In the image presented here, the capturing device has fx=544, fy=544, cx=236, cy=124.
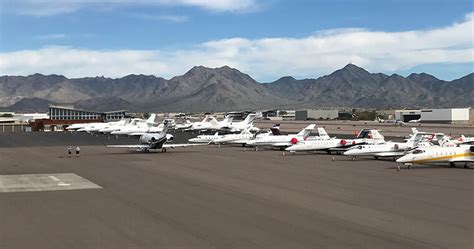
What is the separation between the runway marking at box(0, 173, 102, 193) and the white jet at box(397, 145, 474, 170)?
2517 cm

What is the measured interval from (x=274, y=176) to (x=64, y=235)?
22073mm

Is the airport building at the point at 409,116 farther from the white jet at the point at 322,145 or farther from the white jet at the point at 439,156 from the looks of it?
the white jet at the point at 439,156

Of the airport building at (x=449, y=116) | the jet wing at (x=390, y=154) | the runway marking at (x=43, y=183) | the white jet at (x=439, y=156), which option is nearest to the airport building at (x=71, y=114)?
the airport building at (x=449, y=116)

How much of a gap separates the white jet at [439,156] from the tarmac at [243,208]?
2.72 feet

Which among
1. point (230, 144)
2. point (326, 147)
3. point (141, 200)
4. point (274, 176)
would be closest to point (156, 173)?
point (274, 176)

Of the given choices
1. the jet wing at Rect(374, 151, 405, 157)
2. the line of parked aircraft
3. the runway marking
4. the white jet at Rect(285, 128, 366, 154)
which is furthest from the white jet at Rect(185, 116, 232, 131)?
the runway marking

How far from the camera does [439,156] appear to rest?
44.8m

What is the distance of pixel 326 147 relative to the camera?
6281cm

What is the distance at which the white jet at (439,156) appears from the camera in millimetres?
44438

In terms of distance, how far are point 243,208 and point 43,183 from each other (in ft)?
57.1

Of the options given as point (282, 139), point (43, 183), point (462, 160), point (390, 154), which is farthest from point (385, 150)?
point (43, 183)

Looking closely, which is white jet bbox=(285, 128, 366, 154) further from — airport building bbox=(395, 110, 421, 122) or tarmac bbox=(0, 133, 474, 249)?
airport building bbox=(395, 110, 421, 122)

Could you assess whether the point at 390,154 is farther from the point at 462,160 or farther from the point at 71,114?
the point at 71,114

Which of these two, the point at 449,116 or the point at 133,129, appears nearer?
the point at 133,129
